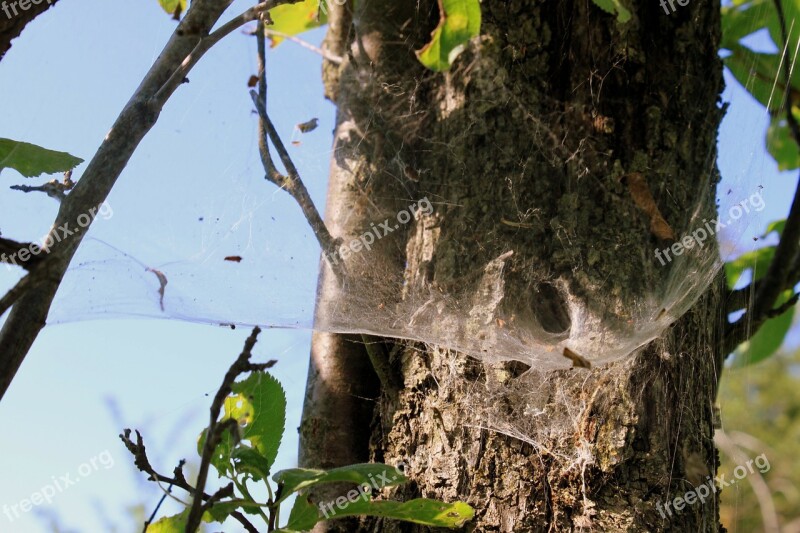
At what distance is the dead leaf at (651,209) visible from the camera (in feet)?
5.22

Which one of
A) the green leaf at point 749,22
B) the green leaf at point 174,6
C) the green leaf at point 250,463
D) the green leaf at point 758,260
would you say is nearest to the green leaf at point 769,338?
the green leaf at point 758,260

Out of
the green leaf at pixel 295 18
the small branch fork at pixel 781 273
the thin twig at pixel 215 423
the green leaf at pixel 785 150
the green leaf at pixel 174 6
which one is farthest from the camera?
the green leaf at pixel 785 150

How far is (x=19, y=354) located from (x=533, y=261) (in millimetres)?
1083

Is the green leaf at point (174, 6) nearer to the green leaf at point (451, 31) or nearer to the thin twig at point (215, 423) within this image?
the green leaf at point (451, 31)

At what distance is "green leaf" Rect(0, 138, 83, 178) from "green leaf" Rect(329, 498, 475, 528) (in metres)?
0.77

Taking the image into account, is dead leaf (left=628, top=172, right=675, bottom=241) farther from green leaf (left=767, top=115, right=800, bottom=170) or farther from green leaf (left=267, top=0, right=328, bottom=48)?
green leaf (left=767, top=115, right=800, bottom=170)

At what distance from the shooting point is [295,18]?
7.80 feet

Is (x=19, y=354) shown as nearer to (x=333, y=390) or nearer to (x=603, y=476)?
(x=333, y=390)

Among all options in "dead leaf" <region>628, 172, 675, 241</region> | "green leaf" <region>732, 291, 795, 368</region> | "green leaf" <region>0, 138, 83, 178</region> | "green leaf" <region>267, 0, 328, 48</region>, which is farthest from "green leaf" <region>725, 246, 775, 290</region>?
"green leaf" <region>0, 138, 83, 178</region>

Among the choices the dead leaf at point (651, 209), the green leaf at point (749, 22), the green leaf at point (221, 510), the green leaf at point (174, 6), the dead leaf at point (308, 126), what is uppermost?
the green leaf at point (749, 22)

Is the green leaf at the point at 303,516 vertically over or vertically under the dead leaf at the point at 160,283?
under

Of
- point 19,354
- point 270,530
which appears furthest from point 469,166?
point 19,354

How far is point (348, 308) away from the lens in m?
1.81

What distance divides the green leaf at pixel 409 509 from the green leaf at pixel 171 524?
27cm
